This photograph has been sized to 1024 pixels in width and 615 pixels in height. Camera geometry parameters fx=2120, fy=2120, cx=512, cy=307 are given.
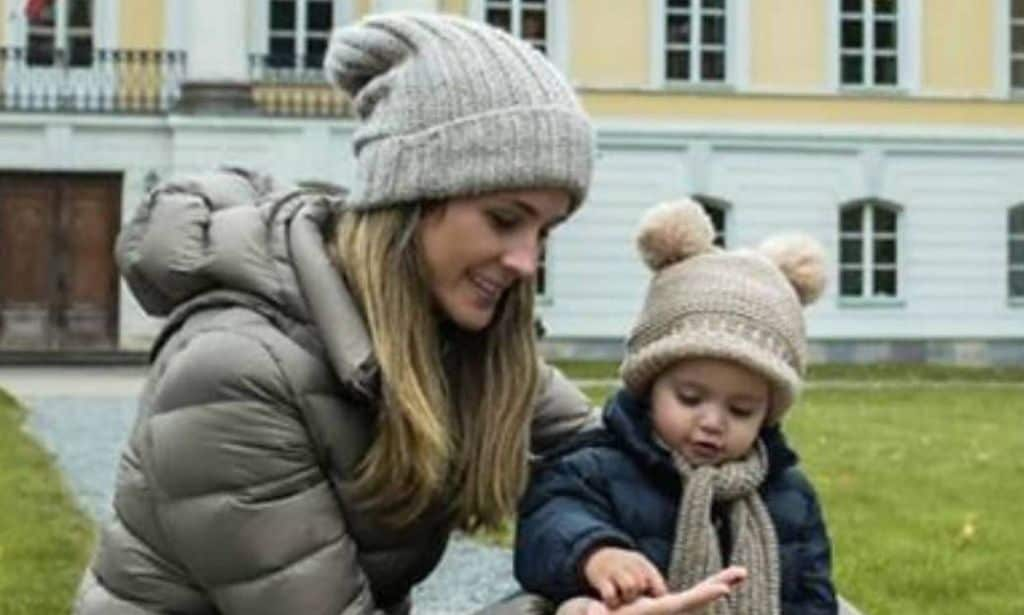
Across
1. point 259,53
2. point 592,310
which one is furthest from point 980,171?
point 259,53

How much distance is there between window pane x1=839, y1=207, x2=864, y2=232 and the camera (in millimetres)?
29672

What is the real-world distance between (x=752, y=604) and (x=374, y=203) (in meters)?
0.82

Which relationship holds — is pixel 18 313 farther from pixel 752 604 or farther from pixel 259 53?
pixel 752 604

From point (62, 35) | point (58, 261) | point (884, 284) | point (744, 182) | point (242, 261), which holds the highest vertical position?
point (62, 35)

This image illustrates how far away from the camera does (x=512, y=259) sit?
279cm

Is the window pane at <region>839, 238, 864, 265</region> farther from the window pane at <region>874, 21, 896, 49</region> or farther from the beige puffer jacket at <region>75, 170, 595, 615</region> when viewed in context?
the beige puffer jacket at <region>75, 170, 595, 615</region>

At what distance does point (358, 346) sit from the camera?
2.73m

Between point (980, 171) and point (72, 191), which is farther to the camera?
point (980, 171)

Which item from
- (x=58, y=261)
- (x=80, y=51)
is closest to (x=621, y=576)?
(x=58, y=261)

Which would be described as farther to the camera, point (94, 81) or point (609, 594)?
point (94, 81)

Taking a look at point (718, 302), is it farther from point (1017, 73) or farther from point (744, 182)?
point (1017, 73)

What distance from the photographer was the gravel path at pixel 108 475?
7633 millimetres

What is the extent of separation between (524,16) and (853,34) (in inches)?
186

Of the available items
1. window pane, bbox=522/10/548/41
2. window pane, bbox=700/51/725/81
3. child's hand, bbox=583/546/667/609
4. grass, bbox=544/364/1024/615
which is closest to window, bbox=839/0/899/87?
window pane, bbox=700/51/725/81
